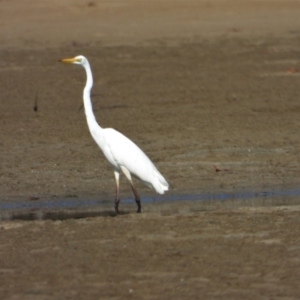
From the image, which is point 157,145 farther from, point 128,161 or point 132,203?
point 128,161

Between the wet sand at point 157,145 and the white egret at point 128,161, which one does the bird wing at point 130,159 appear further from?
the wet sand at point 157,145

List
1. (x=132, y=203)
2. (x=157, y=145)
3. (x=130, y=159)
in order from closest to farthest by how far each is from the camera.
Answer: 1. (x=130, y=159)
2. (x=132, y=203)
3. (x=157, y=145)

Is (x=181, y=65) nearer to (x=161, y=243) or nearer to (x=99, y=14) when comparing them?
(x=99, y=14)

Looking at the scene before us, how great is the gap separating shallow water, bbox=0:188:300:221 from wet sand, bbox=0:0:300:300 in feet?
0.12

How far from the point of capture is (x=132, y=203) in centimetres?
887

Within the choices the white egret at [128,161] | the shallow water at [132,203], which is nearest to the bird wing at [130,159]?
the white egret at [128,161]

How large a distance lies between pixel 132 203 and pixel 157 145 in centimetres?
232

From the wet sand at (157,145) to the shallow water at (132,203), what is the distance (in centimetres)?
4

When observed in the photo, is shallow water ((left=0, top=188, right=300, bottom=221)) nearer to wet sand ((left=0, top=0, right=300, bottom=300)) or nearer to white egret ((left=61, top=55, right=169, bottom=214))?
wet sand ((left=0, top=0, right=300, bottom=300))

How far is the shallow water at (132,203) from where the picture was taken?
8.34m

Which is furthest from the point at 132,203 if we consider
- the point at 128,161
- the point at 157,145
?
the point at 157,145

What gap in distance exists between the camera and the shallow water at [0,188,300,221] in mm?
8344

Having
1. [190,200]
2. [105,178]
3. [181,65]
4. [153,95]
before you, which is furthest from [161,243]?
[181,65]

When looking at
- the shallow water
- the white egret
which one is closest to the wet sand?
the shallow water
